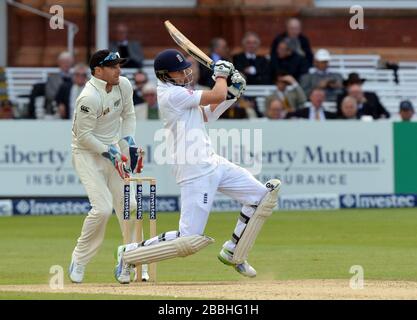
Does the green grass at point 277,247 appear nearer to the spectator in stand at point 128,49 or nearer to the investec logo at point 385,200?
the investec logo at point 385,200

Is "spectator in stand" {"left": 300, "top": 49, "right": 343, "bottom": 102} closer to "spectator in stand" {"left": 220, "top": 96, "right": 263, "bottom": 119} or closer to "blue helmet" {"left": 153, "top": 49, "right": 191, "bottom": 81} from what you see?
"spectator in stand" {"left": 220, "top": 96, "right": 263, "bottom": 119}

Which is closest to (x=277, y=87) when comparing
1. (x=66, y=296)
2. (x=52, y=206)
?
(x=52, y=206)

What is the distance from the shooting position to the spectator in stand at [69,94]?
895 inches

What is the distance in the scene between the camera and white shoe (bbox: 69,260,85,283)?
43.5 ft

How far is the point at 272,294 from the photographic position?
1174 cm

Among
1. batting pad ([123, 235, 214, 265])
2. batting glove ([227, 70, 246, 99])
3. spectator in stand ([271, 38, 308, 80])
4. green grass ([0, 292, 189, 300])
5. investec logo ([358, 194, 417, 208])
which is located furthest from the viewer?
spectator in stand ([271, 38, 308, 80])

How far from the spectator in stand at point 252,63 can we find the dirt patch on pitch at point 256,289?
37.1 feet

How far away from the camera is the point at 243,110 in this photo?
73.6 ft

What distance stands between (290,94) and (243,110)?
4.34ft

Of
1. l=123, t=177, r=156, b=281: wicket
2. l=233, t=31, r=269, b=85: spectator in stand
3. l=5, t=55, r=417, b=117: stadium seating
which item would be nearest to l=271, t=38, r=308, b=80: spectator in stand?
l=233, t=31, r=269, b=85: spectator in stand

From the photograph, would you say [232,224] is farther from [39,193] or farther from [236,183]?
[236,183]

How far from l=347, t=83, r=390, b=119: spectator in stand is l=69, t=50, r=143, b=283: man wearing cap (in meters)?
9.91

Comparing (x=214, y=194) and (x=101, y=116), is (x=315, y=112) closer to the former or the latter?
(x=101, y=116)

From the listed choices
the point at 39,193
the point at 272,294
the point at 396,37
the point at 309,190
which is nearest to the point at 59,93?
the point at 39,193
